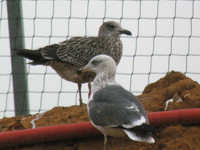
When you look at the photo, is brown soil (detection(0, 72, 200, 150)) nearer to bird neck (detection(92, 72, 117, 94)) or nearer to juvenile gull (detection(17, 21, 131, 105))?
bird neck (detection(92, 72, 117, 94))

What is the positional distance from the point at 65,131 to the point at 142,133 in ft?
2.31

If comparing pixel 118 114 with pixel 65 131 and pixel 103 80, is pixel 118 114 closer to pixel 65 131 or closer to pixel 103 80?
pixel 65 131

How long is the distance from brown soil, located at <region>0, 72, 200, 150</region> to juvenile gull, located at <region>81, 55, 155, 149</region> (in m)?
0.30

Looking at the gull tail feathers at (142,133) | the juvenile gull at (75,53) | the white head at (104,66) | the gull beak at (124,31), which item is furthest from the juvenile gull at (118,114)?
the gull beak at (124,31)

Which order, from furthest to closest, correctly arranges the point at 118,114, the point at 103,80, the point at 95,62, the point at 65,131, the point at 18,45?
the point at 18,45
the point at 95,62
the point at 103,80
the point at 65,131
the point at 118,114

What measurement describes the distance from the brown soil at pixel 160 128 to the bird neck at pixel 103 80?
1.20 feet

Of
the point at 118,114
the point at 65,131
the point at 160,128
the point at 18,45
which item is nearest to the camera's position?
the point at 118,114

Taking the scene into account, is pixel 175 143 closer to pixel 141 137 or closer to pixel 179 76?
pixel 141 137

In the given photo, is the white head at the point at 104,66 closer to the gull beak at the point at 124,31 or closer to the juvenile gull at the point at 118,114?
the juvenile gull at the point at 118,114

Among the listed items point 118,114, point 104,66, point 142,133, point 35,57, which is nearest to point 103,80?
point 104,66

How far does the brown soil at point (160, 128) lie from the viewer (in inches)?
153

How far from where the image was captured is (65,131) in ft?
12.5

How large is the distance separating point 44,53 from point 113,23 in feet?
2.62

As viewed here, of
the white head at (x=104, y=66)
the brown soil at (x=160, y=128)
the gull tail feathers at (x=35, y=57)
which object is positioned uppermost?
the white head at (x=104, y=66)
